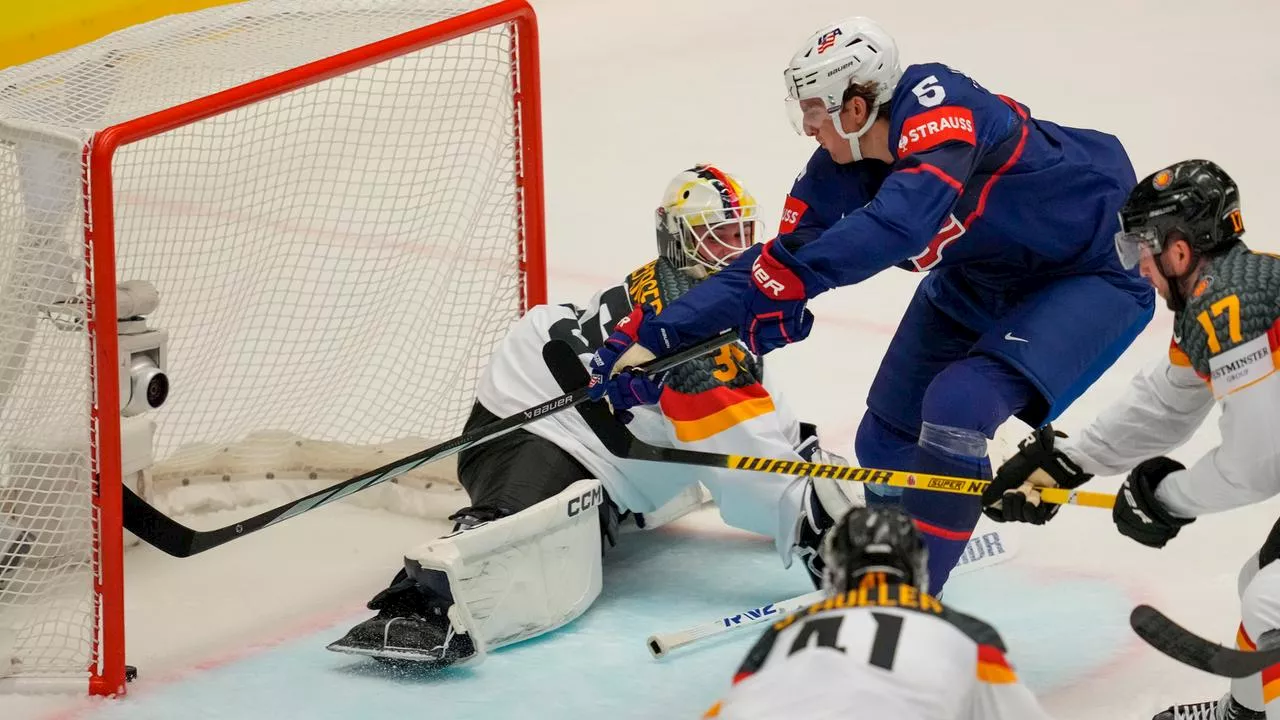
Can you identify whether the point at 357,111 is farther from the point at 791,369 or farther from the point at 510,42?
the point at 791,369

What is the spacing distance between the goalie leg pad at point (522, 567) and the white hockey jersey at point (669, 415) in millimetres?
144

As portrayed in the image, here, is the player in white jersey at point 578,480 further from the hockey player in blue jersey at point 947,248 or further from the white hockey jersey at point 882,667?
the white hockey jersey at point 882,667

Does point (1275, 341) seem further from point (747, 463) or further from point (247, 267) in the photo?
point (247, 267)

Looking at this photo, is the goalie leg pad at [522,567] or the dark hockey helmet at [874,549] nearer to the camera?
the dark hockey helmet at [874,549]

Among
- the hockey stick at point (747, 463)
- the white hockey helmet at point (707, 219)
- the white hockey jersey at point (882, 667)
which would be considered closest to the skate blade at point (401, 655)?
the hockey stick at point (747, 463)

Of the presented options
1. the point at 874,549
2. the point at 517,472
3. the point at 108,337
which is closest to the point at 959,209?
the point at 517,472

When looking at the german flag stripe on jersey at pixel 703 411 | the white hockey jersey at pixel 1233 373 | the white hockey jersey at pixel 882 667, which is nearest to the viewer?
the white hockey jersey at pixel 882 667

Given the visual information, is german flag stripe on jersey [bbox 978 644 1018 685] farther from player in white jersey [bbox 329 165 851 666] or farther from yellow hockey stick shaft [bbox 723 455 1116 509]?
player in white jersey [bbox 329 165 851 666]

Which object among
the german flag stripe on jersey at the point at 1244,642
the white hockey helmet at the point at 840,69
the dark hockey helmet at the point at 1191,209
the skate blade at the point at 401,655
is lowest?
the skate blade at the point at 401,655

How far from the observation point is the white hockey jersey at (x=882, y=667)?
1812 millimetres

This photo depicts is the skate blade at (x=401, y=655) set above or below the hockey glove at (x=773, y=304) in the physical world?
below

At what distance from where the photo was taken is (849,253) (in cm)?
291

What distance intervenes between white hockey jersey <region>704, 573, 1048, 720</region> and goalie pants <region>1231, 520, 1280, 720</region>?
1.78 ft

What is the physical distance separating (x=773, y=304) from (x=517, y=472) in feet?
2.34
